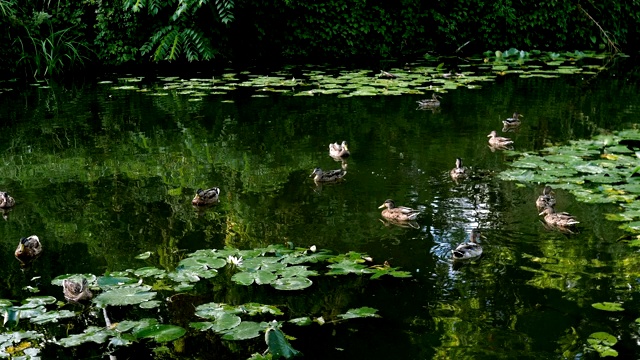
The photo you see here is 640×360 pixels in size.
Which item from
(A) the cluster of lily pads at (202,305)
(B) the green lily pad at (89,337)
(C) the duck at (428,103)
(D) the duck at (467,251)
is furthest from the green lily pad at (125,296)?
(C) the duck at (428,103)

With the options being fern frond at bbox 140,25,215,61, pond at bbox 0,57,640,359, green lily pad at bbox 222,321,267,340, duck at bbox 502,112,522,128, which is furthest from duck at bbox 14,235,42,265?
fern frond at bbox 140,25,215,61

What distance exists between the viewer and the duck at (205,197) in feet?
21.8

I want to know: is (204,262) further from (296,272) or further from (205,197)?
(205,197)

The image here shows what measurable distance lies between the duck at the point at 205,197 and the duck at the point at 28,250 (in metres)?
1.47

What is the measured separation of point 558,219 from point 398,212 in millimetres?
1244

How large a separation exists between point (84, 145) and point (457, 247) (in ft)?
17.6

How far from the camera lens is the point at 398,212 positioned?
6.10 metres

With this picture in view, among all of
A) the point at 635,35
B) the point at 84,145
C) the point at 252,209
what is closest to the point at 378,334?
the point at 252,209

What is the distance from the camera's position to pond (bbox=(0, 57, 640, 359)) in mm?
4309

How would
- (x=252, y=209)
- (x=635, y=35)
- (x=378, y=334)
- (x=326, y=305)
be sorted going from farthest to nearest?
(x=635, y=35)
(x=252, y=209)
(x=326, y=305)
(x=378, y=334)

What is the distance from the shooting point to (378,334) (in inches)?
168

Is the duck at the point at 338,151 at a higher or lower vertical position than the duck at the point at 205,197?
higher

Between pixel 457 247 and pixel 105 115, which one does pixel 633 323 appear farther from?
pixel 105 115

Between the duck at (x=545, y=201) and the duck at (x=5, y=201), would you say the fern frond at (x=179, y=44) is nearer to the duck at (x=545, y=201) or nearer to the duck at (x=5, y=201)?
the duck at (x=5, y=201)
